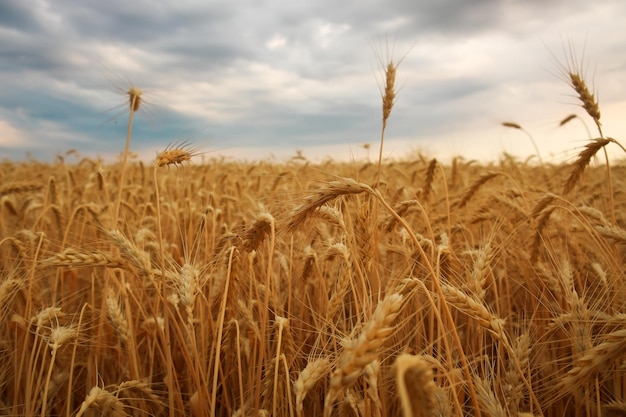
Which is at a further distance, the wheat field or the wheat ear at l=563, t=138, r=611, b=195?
the wheat ear at l=563, t=138, r=611, b=195

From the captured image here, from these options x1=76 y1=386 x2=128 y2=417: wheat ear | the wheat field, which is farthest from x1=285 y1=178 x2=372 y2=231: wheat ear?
x1=76 y1=386 x2=128 y2=417: wheat ear

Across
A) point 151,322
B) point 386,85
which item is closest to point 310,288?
point 151,322

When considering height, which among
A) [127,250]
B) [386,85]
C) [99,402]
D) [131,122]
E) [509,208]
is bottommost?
[99,402]

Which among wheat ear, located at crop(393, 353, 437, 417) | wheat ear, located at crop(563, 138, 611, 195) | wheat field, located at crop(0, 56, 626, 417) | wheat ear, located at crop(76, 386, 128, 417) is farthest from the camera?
wheat ear, located at crop(563, 138, 611, 195)

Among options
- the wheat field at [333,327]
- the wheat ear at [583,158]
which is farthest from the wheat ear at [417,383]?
the wheat ear at [583,158]

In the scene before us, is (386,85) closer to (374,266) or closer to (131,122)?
(374,266)

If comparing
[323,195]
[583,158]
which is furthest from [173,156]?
[583,158]

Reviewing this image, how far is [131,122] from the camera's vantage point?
218 cm

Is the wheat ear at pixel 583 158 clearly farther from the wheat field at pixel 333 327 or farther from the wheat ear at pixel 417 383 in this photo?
the wheat ear at pixel 417 383

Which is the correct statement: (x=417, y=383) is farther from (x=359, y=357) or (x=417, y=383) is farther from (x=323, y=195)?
(x=323, y=195)

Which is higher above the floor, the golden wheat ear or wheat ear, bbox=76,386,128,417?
the golden wheat ear

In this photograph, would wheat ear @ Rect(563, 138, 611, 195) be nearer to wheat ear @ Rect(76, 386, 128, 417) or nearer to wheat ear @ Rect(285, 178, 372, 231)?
wheat ear @ Rect(285, 178, 372, 231)

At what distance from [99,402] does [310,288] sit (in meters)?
1.52

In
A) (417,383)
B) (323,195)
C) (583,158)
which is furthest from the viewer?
(583,158)
